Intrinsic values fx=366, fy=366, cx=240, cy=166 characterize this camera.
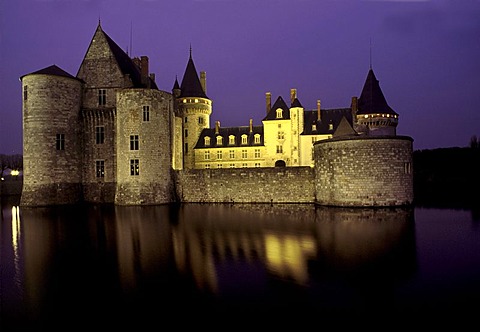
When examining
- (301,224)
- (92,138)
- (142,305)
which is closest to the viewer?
(142,305)

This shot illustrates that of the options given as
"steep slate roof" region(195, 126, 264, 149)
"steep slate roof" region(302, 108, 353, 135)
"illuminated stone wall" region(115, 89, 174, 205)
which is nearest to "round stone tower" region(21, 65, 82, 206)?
"illuminated stone wall" region(115, 89, 174, 205)

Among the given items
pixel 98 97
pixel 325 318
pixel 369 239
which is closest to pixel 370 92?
pixel 98 97

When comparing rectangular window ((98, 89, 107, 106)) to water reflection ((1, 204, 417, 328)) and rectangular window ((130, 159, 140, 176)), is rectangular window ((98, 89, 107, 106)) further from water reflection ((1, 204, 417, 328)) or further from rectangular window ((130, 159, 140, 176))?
water reflection ((1, 204, 417, 328))

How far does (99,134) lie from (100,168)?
2196 mm

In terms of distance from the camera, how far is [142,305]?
19.2ft

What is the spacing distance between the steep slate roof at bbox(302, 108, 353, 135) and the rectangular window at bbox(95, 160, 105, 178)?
18.7 m

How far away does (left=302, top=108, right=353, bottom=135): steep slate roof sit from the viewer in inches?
1340

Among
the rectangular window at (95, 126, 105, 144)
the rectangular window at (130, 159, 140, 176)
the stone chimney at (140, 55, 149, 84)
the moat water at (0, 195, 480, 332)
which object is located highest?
the stone chimney at (140, 55, 149, 84)

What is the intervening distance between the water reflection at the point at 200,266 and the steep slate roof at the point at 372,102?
22355 mm

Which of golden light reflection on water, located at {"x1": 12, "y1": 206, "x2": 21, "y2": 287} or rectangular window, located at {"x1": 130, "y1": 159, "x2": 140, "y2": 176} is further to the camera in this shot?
rectangular window, located at {"x1": 130, "y1": 159, "x2": 140, "y2": 176}

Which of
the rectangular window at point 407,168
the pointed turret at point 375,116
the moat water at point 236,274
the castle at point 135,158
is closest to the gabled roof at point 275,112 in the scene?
the pointed turret at point 375,116

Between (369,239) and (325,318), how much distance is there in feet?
19.7

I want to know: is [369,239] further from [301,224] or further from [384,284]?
[384,284]

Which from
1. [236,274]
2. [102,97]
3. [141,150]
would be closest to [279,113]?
[102,97]
